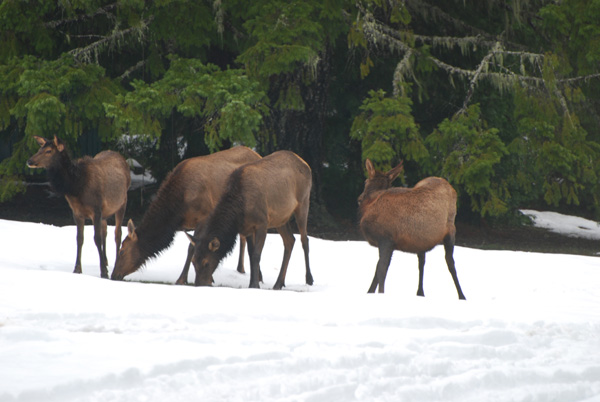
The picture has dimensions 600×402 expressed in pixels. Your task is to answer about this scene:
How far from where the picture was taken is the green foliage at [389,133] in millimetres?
17484

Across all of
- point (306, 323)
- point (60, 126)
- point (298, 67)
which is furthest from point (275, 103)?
point (306, 323)

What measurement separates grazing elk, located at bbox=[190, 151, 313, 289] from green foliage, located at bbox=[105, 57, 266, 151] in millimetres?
5235

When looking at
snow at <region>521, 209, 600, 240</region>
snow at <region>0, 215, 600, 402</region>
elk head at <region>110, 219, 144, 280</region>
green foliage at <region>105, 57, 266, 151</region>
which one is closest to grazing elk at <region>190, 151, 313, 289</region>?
elk head at <region>110, 219, 144, 280</region>

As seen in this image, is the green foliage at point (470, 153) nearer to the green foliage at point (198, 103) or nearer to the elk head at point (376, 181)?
the green foliage at point (198, 103)

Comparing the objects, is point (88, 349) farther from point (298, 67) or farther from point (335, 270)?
point (298, 67)

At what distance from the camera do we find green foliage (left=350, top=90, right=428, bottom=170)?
17.5m

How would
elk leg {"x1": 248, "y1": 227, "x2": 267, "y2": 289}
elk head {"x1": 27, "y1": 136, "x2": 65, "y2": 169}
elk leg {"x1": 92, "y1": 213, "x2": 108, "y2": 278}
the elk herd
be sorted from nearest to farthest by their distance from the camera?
the elk herd, elk leg {"x1": 248, "y1": 227, "x2": 267, "y2": 289}, elk leg {"x1": 92, "y1": 213, "x2": 108, "y2": 278}, elk head {"x1": 27, "y1": 136, "x2": 65, "y2": 169}

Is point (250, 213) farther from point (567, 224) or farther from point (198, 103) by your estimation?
point (567, 224)

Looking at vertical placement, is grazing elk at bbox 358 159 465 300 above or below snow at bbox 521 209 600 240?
above

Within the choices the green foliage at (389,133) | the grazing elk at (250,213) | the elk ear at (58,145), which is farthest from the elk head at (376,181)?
the green foliage at (389,133)

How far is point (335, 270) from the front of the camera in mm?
13773

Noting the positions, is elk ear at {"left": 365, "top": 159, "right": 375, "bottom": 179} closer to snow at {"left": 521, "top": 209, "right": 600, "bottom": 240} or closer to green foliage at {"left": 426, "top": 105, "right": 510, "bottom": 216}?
green foliage at {"left": 426, "top": 105, "right": 510, "bottom": 216}

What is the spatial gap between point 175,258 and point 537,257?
Answer: 6813mm

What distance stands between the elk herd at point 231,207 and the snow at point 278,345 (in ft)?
3.20
